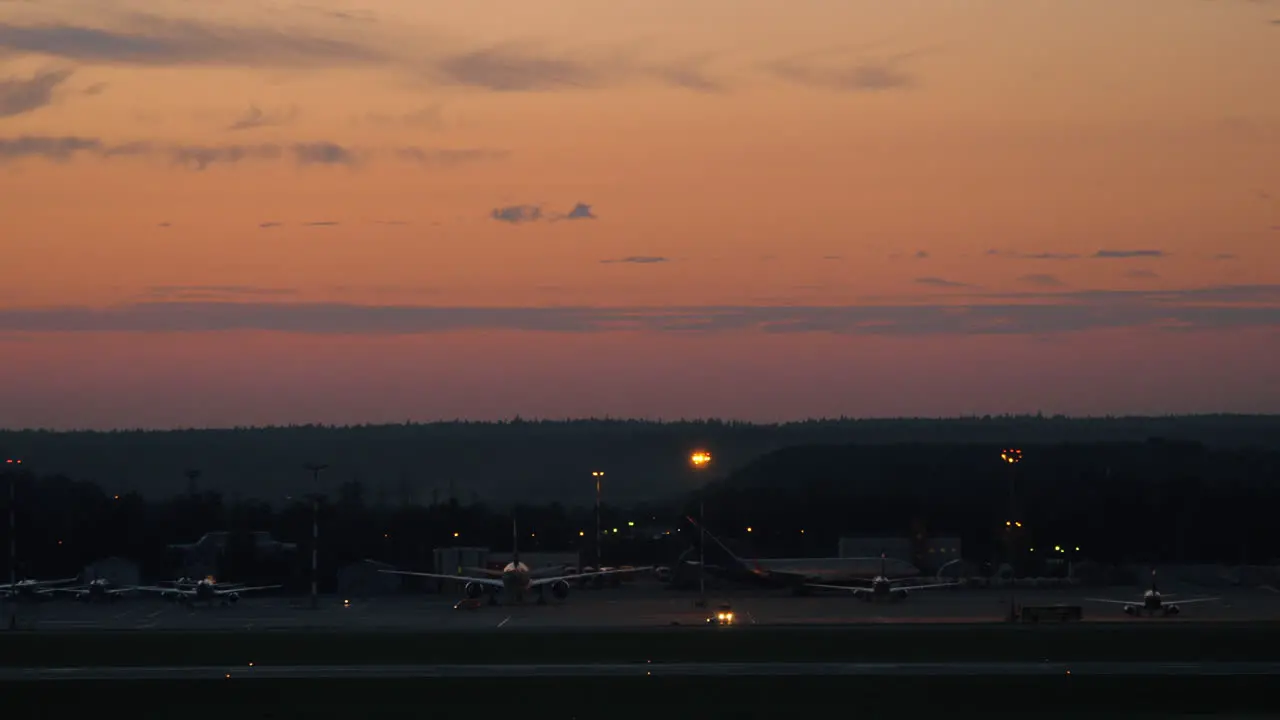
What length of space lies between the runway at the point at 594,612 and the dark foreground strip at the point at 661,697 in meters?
20.7

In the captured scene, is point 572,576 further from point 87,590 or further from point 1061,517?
point 1061,517

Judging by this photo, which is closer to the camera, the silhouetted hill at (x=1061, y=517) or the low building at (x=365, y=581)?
the low building at (x=365, y=581)

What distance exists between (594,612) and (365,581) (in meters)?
29.6

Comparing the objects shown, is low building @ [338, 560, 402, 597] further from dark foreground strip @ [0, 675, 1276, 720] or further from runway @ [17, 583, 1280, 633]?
dark foreground strip @ [0, 675, 1276, 720]

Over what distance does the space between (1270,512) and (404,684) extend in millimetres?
119360

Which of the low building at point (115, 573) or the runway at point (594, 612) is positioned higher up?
the low building at point (115, 573)

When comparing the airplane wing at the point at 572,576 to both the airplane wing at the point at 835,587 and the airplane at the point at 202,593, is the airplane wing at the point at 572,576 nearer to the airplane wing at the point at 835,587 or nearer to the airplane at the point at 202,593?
the airplane wing at the point at 835,587

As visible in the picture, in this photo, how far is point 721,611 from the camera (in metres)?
77.0

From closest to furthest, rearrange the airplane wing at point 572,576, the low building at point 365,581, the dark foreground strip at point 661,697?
the dark foreground strip at point 661,697
the airplane wing at point 572,576
the low building at point 365,581

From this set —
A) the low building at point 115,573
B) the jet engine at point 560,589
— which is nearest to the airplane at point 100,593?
the low building at point 115,573

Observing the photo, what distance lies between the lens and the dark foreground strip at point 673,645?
2057 inches

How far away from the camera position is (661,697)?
138ft

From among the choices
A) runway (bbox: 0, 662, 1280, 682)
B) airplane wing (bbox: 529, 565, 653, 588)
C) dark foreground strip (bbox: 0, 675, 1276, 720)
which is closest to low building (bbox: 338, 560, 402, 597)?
airplane wing (bbox: 529, 565, 653, 588)

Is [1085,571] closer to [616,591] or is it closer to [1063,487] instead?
[616,591]
